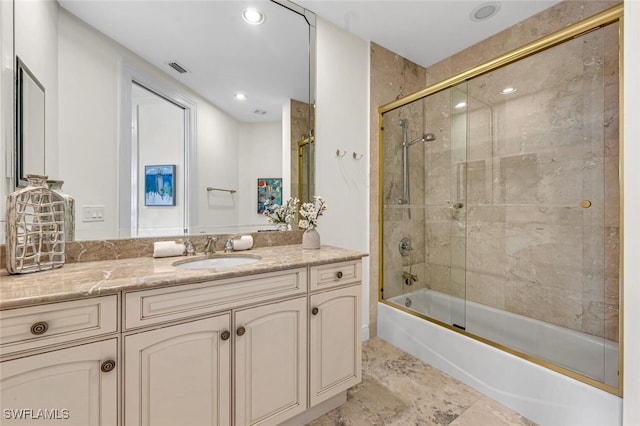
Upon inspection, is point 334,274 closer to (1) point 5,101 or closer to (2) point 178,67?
(2) point 178,67

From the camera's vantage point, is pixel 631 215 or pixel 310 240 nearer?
pixel 631 215

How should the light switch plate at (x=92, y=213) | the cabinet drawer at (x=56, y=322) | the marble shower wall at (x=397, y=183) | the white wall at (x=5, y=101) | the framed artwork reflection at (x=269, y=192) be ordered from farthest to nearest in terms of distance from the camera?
the marble shower wall at (x=397, y=183) < the framed artwork reflection at (x=269, y=192) < the light switch plate at (x=92, y=213) < the white wall at (x=5, y=101) < the cabinet drawer at (x=56, y=322)

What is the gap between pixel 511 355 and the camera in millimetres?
1548

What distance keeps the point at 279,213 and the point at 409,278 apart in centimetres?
139

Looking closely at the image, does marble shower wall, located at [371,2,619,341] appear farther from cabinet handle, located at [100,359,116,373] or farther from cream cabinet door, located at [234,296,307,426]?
cabinet handle, located at [100,359,116,373]

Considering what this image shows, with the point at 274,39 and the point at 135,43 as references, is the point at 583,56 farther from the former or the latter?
the point at 135,43

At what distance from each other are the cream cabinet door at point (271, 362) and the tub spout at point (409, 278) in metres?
1.40

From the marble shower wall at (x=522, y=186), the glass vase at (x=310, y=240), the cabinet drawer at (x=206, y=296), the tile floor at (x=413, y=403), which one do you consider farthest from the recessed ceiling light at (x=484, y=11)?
the tile floor at (x=413, y=403)

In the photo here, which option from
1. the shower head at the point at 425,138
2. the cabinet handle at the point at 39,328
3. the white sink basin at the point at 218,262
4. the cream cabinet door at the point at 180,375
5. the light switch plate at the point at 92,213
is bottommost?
the cream cabinet door at the point at 180,375

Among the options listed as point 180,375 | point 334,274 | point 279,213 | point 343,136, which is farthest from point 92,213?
point 343,136

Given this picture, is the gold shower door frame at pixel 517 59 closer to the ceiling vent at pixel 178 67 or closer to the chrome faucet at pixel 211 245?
the chrome faucet at pixel 211 245

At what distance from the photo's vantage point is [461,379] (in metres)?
1.78

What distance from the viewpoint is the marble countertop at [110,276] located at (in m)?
0.82

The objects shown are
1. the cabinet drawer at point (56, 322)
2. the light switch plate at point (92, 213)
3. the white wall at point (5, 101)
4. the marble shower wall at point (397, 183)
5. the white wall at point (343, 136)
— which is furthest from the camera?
the marble shower wall at point (397, 183)
